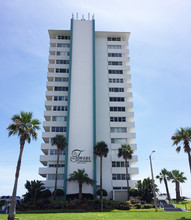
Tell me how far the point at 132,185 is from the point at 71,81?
112 ft

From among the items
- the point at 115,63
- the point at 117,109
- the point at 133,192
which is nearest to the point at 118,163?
the point at 133,192

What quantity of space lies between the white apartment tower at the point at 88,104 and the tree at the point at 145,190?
512cm

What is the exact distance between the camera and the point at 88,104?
61.6 m

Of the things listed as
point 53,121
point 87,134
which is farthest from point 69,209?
point 53,121

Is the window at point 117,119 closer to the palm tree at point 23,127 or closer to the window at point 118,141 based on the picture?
the window at point 118,141

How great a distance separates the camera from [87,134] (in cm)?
5809

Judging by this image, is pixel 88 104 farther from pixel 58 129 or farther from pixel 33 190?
pixel 33 190

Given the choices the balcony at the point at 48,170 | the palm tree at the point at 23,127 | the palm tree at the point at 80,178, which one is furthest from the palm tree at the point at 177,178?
the palm tree at the point at 23,127

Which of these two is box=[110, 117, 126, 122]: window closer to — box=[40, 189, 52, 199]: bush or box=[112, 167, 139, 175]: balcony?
box=[112, 167, 139, 175]: balcony

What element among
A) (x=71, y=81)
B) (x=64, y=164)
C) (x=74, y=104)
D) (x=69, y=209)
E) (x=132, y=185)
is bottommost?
(x=69, y=209)

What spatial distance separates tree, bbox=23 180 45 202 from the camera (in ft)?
156

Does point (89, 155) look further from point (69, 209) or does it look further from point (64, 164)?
point (69, 209)

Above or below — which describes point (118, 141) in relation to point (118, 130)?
below

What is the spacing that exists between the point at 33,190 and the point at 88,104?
26732 mm
